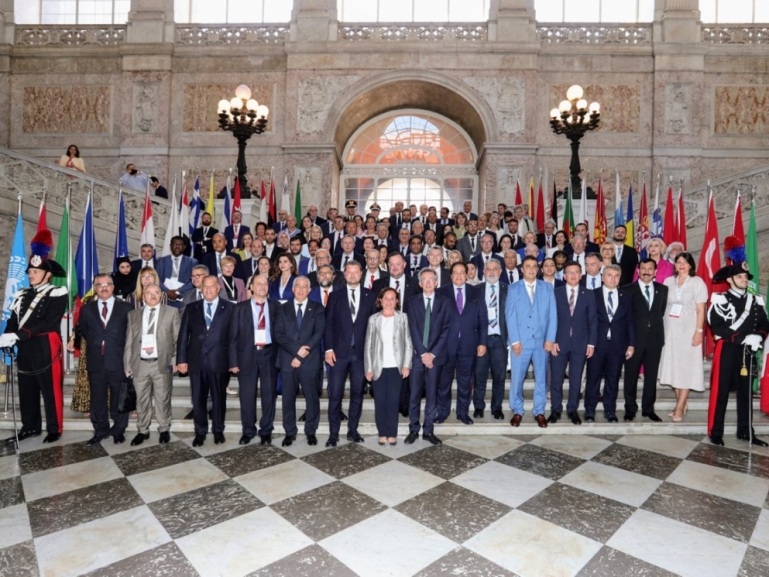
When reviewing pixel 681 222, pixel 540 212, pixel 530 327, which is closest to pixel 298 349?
pixel 530 327

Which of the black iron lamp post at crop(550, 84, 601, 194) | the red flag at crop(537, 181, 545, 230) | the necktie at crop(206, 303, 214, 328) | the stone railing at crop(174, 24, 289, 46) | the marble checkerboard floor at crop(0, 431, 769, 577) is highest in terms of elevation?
the stone railing at crop(174, 24, 289, 46)

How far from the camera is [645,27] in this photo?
12781 millimetres

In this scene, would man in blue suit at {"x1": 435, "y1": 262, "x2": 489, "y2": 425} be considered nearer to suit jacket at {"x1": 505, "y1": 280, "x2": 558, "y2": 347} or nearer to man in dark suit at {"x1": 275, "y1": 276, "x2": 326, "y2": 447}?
suit jacket at {"x1": 505, "y1": 280, "x2": 558, "y2": 347}

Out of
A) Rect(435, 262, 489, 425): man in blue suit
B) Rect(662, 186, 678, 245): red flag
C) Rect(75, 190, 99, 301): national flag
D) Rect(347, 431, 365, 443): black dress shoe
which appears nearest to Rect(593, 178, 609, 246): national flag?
Rect(662, 186, 678, 245): red flag

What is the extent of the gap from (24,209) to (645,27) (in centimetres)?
1512

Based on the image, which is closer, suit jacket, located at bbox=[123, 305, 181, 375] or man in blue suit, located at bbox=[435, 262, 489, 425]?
suit jacket, located at bbox=[123, 305, 181, 375]

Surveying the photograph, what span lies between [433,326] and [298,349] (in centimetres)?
122

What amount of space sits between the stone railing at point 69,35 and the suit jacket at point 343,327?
13212 millimetres

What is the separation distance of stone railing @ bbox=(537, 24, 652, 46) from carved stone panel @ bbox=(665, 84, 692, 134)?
1.52 metres

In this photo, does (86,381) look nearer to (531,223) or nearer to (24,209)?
(24,209)

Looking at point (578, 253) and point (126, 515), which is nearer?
point (126, 515)

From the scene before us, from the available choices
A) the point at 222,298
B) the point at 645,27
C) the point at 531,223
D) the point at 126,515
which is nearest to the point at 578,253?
the point at 531,223

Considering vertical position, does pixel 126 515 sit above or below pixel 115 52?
below

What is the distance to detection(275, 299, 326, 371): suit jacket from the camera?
168 inches
